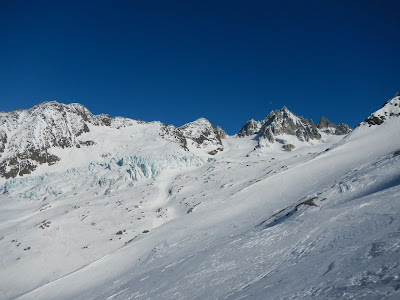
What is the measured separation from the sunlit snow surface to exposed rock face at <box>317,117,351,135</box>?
13374 centimetres

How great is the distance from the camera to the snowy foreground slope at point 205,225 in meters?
9.48

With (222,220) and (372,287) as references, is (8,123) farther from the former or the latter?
(372,287)

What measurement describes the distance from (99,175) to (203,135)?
70.2 m

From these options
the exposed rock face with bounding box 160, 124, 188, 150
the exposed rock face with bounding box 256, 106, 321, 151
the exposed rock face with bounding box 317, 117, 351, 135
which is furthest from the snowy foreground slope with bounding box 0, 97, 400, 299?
the exposed rock face with bounding box 317, 117, 351, 135

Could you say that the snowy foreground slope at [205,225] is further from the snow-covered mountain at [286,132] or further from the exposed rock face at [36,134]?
the snow-covered mountain at [286,132]

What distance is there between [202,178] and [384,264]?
57.4 m

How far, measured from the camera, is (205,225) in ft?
97.4

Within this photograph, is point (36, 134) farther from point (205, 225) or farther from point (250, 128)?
point (250, 128)

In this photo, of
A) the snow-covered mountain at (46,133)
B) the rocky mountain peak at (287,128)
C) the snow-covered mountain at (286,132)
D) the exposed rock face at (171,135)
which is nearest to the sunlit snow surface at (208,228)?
the snow-covered mountain at (46,133)

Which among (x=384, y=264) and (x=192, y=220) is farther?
(x=192, y=220)

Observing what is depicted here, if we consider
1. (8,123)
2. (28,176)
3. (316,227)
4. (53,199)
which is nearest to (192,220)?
(316,227)

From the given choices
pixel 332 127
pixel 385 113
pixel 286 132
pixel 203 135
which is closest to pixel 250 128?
pixel 286 132

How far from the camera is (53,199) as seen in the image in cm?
6756

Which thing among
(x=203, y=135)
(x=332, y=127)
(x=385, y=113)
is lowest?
(x=385, y=113)
